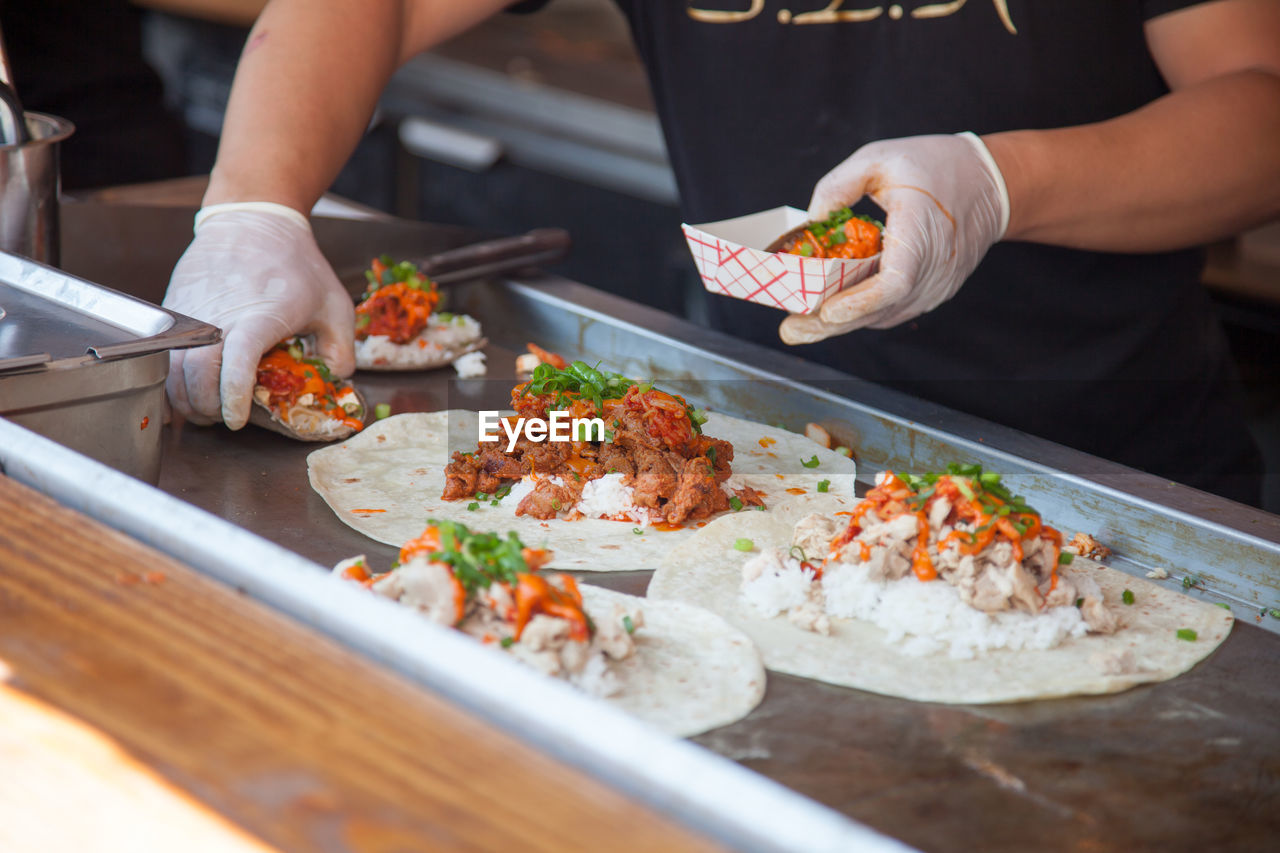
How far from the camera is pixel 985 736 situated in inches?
55.4

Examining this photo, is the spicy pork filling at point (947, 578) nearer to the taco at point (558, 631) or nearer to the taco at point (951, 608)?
the taco at point (951, 608)

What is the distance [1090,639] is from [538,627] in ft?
2.70

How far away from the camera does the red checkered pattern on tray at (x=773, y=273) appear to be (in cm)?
196

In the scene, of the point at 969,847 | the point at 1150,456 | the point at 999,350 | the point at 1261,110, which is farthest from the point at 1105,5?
the point at 969,847

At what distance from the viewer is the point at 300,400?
214 cm

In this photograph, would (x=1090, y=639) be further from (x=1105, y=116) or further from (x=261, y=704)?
(x=1105, y=116)

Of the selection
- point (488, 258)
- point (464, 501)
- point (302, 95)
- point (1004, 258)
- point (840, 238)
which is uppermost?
point (302, 95)

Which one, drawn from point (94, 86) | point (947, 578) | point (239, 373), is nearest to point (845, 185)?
point (947, 578)

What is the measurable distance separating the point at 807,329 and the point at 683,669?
82cm

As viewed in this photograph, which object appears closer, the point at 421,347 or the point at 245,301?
the point at 245,301

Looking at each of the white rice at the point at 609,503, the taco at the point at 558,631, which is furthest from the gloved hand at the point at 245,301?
the taco at the point at 558,631

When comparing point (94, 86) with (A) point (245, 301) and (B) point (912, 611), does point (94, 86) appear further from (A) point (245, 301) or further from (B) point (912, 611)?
(B) point (912, 611)

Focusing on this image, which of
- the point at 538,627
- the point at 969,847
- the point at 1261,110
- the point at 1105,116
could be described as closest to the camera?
the point at 969,847

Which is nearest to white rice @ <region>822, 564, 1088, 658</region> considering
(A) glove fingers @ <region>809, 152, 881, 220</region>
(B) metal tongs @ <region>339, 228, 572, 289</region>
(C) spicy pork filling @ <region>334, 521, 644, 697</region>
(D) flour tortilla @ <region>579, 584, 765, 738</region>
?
(D) flour tortilla @ <region>579, 584, 765, 738</region>
